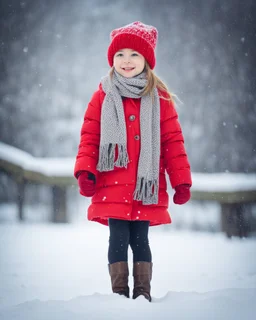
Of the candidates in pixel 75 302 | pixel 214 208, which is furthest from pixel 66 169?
pixel 75 302

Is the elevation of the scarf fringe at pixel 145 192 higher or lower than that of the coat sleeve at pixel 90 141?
lower

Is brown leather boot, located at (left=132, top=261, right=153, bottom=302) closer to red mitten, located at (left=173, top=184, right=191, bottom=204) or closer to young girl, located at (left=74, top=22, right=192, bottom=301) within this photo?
young girl, located at (left=74, top=22, right=192, bottom=301)

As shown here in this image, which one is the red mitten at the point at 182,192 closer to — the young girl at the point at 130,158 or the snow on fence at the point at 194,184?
the young girl at the point at 130,158

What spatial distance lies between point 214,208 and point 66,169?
3.62 feet

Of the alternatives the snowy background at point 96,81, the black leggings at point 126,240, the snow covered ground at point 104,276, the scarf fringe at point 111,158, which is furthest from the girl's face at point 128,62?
the snowy background at point 96,81

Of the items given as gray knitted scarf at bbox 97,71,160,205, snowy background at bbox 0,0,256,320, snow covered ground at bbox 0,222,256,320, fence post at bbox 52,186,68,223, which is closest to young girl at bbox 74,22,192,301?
gray knitted scarf at bbox 97,71,160,205

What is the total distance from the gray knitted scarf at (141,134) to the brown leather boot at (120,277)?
225 mm

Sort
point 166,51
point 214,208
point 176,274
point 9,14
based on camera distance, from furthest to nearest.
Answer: point 166,51 → point 9,14 → point 214,208 → point 176,274

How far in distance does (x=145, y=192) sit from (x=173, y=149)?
20cm

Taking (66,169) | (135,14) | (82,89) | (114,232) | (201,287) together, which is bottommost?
A: (201,287)

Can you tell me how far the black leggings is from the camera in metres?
1.50

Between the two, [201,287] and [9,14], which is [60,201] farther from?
[9,14]

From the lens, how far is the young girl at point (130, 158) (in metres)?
1.48

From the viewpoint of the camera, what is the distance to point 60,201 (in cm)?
330
